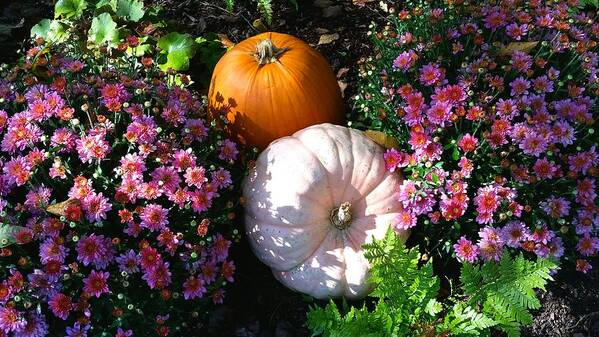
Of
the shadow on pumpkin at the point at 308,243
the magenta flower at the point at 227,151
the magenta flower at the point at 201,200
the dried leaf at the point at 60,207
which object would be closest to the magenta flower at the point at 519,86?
the shadow on pumpkin at the point at 308,243

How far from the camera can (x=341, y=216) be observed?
2.55m

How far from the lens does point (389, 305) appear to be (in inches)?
95.3

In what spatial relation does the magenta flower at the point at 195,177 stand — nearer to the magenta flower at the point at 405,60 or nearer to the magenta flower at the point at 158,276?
the magenta flower at the point at 158,276

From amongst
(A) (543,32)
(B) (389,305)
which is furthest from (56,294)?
(A) (543,32)

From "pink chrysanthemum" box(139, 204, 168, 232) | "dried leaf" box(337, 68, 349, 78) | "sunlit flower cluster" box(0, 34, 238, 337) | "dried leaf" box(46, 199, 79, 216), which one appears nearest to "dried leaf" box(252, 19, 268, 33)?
"dried leaf" box(337, 68, 349, 78)

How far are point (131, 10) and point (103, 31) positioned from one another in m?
0.24

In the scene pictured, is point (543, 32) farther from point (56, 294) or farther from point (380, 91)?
point (56, 294)

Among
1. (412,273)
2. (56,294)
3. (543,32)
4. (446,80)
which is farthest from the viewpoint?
(543,32)


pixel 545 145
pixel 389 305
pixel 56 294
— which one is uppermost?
pixel 545 145

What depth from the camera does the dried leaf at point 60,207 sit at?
6.98ft

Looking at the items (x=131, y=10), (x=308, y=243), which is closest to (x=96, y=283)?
(x=308, y=243)

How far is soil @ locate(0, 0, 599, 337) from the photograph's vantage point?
2.70m

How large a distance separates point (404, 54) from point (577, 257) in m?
1.16

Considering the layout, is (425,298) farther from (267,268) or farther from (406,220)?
(267,268)
